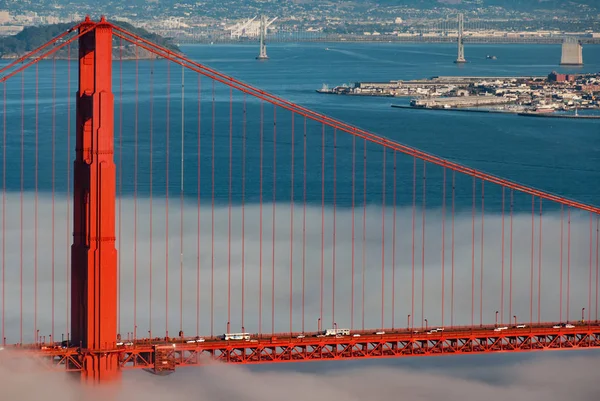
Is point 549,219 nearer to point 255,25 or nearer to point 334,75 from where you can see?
point 334,75

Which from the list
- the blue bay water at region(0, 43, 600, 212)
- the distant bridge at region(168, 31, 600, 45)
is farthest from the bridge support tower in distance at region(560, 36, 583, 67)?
the distant bridge at region(168, 31, 600, 45)

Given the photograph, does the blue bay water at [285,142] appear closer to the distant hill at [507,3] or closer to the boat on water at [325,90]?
the boat on water at [325,90]

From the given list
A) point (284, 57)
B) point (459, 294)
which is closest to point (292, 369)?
point (459, 294)

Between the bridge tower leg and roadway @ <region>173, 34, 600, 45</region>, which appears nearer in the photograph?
the bridge tower leg

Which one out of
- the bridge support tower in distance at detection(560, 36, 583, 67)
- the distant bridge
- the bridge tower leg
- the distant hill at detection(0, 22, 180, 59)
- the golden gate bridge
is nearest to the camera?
the bridge tower leg

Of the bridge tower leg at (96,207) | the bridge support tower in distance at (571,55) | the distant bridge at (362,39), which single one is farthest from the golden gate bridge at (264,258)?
the distant bridge at (362,39)

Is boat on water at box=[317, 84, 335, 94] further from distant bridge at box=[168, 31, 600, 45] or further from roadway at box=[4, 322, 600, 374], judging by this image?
distant bridge at box=[168, 31, 600, 45]
